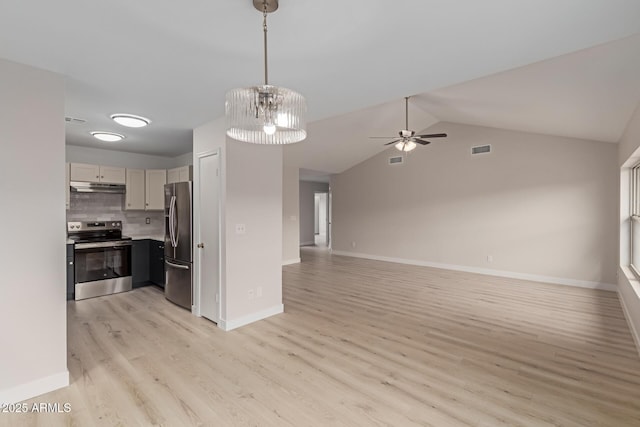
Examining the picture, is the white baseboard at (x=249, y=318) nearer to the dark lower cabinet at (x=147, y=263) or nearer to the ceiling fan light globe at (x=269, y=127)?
the dark lower cabinet at (x=147, y=263)

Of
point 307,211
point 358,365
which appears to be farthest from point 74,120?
point 307,211

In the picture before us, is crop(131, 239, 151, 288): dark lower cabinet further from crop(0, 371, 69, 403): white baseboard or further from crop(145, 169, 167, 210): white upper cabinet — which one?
crop(0, 371, 69, 403): white baseboard

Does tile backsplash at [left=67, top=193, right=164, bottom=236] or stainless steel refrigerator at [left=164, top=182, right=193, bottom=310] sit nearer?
stainless steel refrigerator at [left=164, top=182, right=193, bottom=310]

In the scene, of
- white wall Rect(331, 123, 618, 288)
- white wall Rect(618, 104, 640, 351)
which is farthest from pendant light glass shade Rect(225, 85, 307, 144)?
white wall Rect(331, 123, 618, 288)

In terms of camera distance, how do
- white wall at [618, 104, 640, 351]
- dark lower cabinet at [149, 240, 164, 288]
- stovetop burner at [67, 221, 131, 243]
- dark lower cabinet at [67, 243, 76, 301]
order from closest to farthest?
white wall at [618, 104, 640, 351] < dark lower cabinet at [67, 243, 76, 301] < stovetop burner at [67, 221, 131, 243] < dark lower cabinet at [149, 240, 164, 288]

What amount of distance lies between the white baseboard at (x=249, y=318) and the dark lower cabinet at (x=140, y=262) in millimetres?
2561

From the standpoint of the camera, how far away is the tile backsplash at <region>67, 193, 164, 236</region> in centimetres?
513

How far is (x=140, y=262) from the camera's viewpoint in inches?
207

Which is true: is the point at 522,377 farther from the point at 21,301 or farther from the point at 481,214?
the point at 481,214

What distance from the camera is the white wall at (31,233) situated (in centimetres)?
215

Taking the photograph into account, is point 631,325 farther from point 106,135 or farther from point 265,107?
point 106,135

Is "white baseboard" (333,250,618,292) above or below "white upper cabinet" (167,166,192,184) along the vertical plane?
below

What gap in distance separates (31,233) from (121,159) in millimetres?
3928

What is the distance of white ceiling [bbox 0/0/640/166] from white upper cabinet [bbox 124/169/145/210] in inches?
73.1
